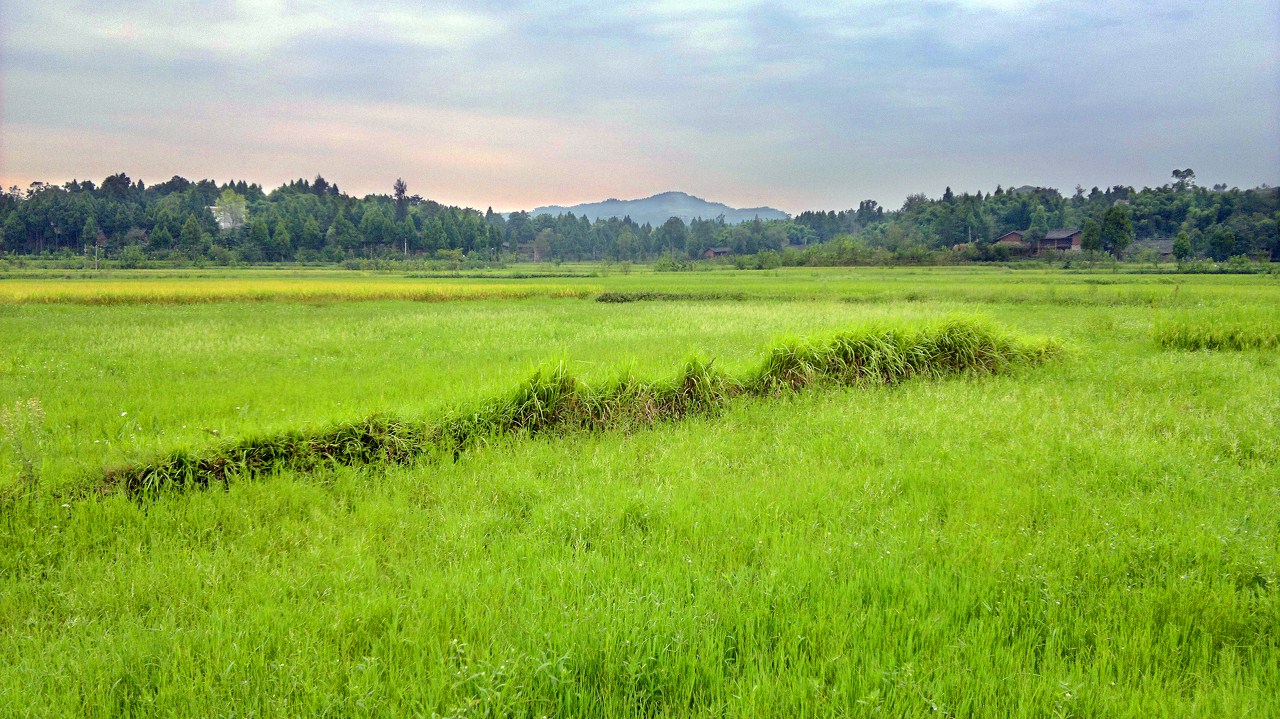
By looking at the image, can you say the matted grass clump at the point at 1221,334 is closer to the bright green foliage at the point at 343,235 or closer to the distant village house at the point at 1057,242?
the distant village house at the point at 1057,242

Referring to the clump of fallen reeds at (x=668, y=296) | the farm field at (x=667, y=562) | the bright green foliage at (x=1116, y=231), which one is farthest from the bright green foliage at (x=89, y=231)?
the bright green foliage at (x=1116, y=231)

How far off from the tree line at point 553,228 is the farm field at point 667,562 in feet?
230

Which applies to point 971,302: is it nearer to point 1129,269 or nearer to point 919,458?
point 919,458

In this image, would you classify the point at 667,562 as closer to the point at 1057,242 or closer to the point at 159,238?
the point at 159,238

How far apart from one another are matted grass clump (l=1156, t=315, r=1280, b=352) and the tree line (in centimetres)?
5699

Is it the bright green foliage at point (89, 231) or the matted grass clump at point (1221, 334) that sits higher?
the bright green foliage at point (89, 231)

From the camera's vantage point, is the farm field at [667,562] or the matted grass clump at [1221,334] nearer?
Answer: the farm field at [667,562]

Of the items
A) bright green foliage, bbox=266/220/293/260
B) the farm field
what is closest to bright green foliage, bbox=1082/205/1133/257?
the farm field

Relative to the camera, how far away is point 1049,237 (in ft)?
257

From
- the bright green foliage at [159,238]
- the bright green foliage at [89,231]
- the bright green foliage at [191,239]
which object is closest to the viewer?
the bright green foliage at [89,231]

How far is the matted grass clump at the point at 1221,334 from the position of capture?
1365cm

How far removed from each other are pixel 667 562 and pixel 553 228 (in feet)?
479

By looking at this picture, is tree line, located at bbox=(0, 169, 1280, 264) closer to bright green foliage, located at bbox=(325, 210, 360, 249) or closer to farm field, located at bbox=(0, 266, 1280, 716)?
bright green foliage, located at bbox=(325, 210, 360, 249)

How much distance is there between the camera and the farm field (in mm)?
2871
